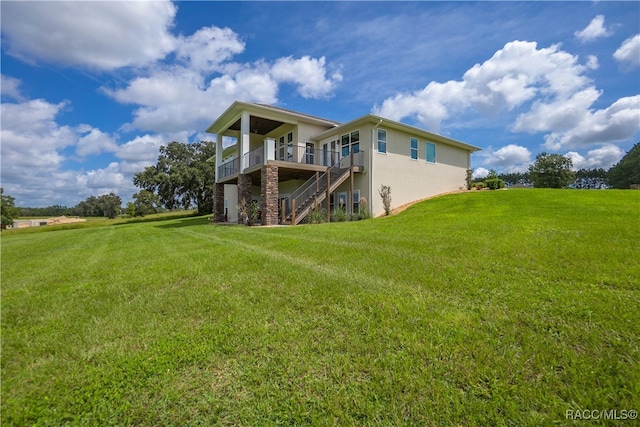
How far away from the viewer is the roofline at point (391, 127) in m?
15.0

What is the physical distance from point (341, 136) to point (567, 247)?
43.9 feet

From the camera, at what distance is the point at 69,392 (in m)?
2.35

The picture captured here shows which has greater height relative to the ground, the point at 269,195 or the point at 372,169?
the point at 372,169

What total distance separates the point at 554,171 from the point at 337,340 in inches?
1420

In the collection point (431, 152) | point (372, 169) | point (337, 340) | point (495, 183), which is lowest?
point (337, 340)

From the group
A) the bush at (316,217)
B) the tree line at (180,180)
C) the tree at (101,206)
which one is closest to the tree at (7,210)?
the tree line at (180,180)

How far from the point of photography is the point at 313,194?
49.8 ft

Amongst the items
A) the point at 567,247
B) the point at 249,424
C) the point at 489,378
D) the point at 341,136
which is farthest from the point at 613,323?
the point at 341,136

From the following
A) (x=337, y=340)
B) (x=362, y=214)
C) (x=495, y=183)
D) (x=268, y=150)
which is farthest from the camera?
(x=495, y=183)

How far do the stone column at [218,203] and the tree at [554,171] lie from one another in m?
32.4

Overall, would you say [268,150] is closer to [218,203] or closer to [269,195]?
[269,195]

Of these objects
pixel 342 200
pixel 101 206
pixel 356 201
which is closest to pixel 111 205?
pixel 101 206

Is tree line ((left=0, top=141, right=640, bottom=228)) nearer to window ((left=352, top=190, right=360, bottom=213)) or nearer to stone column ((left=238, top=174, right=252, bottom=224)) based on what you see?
stone column ((left=238, top=174, right=252, bottom=224))

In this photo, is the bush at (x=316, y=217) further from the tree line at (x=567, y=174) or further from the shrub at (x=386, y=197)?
the tree line at (x=567, y=174)
